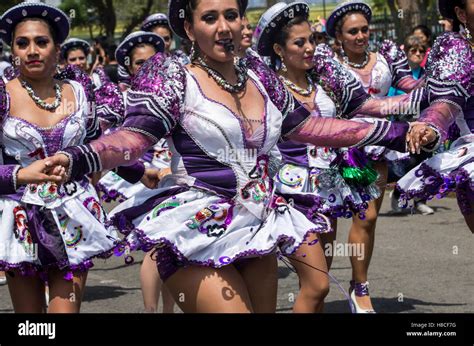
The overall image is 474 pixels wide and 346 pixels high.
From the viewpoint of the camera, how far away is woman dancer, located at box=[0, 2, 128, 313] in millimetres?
5129

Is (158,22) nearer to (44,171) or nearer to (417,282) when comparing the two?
(417,282)

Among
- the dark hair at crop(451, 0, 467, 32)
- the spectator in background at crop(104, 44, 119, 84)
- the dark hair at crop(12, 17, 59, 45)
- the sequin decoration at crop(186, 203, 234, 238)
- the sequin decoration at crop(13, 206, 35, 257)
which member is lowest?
the spectator in background at crop(104, 44, 119, 84)

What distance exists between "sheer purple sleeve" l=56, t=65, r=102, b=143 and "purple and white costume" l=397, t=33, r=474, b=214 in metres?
1.62

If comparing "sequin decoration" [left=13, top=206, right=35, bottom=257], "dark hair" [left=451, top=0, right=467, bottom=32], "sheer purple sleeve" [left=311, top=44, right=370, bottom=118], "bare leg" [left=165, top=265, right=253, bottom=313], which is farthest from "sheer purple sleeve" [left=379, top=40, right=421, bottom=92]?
"bare leg" [left=165, top=265, right=253, bottom=313]

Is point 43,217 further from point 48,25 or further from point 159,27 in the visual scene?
point 159,27

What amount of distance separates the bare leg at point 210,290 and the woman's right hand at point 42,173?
0.63 m

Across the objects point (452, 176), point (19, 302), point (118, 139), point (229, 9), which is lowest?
point (19, 302)

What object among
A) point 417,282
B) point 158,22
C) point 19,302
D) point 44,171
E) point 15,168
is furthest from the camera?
point 158,22

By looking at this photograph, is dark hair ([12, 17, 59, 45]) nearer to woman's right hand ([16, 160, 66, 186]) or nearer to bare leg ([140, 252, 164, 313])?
woman's right hand ([16, 160, 66, 186])

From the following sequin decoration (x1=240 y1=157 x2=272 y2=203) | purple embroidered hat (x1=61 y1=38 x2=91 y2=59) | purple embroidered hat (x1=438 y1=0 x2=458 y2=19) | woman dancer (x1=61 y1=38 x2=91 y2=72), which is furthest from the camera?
purple embroidered hat (x1=61 y1=38 x2=91 y2=59)

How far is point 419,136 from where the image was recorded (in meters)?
4.79

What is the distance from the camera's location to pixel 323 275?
564 centimetres
